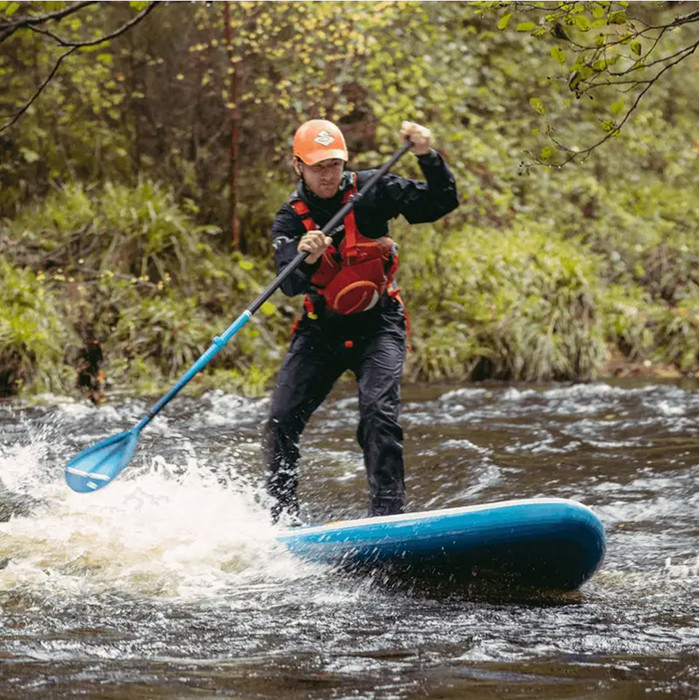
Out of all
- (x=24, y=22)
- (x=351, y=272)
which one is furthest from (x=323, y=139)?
(x=24, y=22)

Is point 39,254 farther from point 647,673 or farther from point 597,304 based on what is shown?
point 647,673

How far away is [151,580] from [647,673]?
1.82 meters

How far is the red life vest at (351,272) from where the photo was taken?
421 cm

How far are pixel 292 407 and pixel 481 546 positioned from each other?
1191 millimetres

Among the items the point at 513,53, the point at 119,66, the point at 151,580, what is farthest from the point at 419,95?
the point at 151,580

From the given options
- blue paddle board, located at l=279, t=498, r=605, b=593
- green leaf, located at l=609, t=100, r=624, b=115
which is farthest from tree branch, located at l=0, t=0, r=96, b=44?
blue paddle board, located at l=279, t=498, r=605, b=593

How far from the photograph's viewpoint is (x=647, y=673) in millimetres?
2781

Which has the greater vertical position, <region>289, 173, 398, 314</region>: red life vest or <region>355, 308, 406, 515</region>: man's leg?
<region>289, 173, 398, 314</region>: red life vest

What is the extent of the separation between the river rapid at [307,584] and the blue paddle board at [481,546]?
0.11 meters

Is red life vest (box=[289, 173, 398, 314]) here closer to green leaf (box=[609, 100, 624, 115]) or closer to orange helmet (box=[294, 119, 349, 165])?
orange helmet (box=[294, 119, 349, 165])

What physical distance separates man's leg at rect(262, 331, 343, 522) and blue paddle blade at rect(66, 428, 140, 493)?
2.00ft

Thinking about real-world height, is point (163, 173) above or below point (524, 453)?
above

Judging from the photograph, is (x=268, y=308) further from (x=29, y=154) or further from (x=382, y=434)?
(x=382, y=434)

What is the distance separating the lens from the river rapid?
2.73 m
